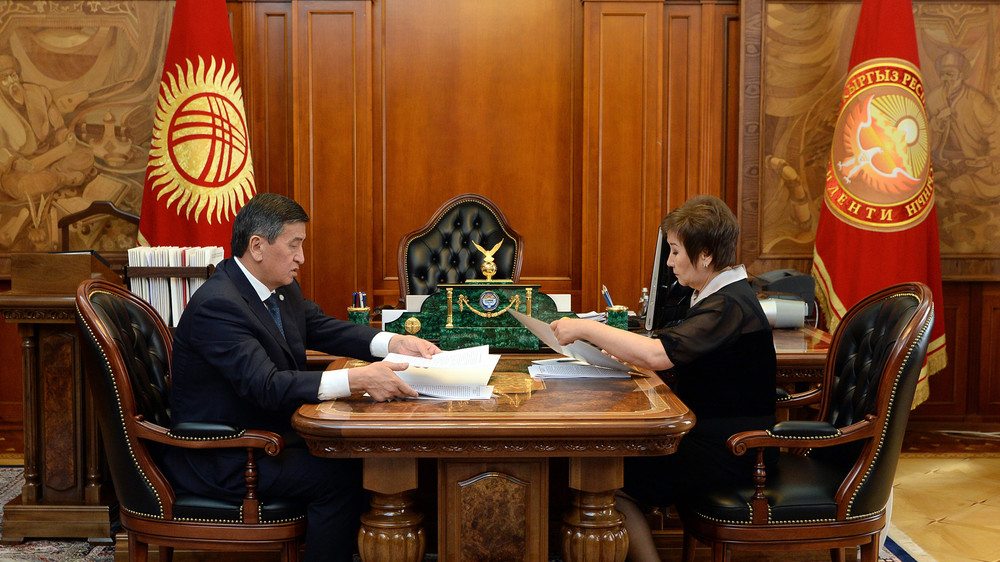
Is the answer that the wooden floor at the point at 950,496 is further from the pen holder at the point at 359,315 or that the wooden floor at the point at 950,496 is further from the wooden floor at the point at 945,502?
the pen holder at the point at 359,315

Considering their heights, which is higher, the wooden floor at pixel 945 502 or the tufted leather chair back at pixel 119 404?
the tufted leather chair back at pixel 119 404

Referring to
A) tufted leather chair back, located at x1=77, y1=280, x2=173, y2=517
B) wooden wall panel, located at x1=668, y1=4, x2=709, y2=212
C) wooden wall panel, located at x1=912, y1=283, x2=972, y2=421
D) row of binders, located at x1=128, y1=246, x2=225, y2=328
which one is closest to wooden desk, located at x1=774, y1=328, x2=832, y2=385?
tufted leather chair back, located at x1=77, y1=280, x2=173, y2=517

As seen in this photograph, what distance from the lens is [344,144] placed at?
4883mm

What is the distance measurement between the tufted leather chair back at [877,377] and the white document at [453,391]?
3.26 ft

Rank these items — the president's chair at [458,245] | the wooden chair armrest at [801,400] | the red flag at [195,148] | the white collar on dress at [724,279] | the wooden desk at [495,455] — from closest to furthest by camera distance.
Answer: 1. the wooden desk at [495,455]
2. the white collar on dress at [724,279]
3. the wooden chair armrest at [801,400]
4. the red flag at [195,148]
5. the president's chair at [458,245]

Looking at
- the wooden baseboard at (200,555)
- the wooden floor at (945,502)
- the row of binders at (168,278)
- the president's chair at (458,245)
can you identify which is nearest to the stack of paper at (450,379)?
the wooden baseboard at (200,555)

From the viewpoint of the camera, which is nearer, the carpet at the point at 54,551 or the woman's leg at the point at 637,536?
the woman's leg at the point at 637,536

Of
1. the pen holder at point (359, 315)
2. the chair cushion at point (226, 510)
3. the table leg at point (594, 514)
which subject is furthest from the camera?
the pen holder at point (359, 315)

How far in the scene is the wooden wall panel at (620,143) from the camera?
15.9ft

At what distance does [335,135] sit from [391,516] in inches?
134

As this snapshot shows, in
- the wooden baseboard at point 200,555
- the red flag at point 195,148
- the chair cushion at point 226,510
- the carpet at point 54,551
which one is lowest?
the carpet at point 54,551

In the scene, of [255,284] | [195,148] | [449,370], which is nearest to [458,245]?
[195,148]

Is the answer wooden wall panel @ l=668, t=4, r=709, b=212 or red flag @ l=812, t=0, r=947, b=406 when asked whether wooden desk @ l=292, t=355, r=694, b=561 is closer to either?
red flag @ l=812, t=0, r=947, b=406

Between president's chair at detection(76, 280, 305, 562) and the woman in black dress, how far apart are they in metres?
0.89
